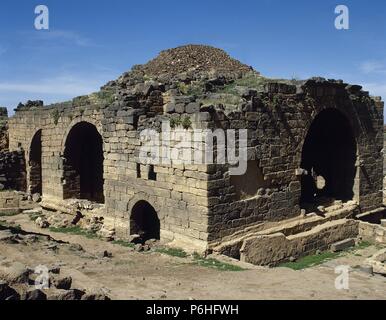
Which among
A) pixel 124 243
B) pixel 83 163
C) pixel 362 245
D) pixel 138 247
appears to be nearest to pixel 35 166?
pixel 83 163

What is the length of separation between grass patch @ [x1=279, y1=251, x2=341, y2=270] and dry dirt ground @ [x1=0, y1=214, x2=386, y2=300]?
5.14 ft

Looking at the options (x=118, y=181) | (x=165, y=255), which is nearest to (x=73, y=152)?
(x=118, y=181)

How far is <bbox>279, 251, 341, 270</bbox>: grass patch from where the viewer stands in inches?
436

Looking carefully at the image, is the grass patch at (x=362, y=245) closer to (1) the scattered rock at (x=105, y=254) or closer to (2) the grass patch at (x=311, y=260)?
(2) the grass patch at (x=311, y=260)

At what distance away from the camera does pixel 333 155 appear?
1523cm

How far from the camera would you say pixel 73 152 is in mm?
16312

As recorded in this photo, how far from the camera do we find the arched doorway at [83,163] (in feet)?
52.7

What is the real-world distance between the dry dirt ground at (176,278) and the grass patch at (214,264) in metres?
0.15

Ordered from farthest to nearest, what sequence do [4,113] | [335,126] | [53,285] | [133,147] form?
[4,113]
[335,126]
[133,147]
[53,285]

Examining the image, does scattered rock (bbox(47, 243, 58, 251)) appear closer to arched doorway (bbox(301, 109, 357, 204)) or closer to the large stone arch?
the large stone arch

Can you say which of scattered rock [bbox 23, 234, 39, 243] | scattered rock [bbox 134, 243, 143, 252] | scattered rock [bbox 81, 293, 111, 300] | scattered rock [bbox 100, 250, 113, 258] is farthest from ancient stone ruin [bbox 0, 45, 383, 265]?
scattered rock [bbox 81, 293, 111, 300]

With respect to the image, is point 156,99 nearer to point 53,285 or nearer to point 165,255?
point 165,255

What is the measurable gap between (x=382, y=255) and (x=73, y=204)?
970cm

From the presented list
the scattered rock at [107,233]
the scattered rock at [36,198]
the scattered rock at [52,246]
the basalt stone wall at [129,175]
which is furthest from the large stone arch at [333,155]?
the scattered rock at [36,198]
